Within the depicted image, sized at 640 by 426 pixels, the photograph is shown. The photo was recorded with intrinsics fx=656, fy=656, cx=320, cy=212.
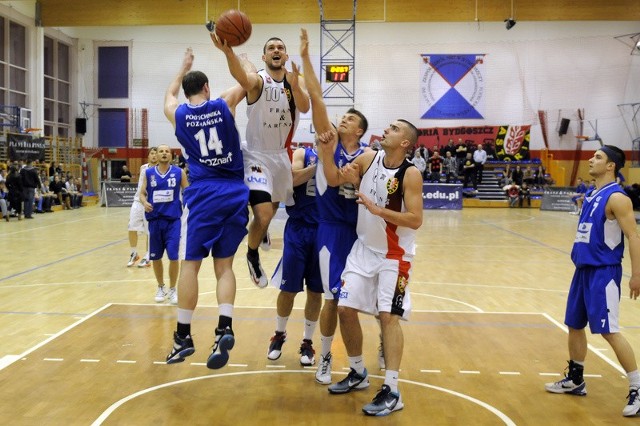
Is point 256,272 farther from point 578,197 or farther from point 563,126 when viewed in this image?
point 563,126

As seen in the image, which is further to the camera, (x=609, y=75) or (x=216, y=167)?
(x=609, y=75)

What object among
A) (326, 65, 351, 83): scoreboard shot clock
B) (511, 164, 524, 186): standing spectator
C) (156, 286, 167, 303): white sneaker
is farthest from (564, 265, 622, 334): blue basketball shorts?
(511, 164, 524, 186): standing spectator

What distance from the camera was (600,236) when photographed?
4867 mm

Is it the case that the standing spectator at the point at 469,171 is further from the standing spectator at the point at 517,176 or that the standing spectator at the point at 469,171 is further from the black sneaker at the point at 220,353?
the black sneaker at the point at 220,353

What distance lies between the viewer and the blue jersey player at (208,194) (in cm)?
486

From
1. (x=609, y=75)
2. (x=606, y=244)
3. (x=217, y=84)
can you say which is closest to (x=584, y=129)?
(x=609, y=75)

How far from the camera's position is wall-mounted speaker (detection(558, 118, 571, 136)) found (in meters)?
31.3

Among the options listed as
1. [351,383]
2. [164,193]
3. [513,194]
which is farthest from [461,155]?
[351,383]

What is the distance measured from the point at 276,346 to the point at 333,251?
4.21ft

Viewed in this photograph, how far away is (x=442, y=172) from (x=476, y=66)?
545 cm

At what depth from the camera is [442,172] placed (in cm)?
3047

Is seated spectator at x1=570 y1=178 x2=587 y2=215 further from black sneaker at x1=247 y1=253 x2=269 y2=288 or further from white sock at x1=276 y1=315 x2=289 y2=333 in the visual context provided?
black sneaker at x1=247 y1=253 x2=269 y2=288

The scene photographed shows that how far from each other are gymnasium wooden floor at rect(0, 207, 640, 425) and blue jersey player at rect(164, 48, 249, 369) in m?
0.70

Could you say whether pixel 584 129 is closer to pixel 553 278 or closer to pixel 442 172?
pixel 442 172
